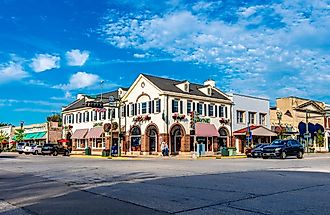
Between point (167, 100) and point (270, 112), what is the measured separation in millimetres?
22515

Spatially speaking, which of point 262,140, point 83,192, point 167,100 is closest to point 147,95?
point 167,100

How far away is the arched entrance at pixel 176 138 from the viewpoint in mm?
48162

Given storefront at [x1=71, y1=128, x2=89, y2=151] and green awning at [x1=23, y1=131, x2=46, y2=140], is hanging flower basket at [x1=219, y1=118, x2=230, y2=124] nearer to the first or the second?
storefront at [x1=71, y1=128, x2=89, y2=151]

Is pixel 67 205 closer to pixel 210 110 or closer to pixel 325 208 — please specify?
pixel 325 208

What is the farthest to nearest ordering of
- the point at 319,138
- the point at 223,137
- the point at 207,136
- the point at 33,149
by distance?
the point at 319,138 → the point at 33,149 → the point at 223,137 → the point at 207,136

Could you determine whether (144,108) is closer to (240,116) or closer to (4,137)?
(240,116)

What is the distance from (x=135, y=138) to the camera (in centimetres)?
5184

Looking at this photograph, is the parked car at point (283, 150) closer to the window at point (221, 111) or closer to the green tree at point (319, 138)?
the window at point (221, 111)

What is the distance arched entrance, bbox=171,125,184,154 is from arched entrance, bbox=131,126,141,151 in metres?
4.96

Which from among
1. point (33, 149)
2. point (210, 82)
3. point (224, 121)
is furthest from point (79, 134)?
point (224, 121)

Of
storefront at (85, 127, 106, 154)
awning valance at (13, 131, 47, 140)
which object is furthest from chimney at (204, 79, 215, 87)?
awning valance at (13, 131, 47, 140)

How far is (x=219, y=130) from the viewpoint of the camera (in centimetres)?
5316

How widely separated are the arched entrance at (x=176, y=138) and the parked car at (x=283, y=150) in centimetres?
1373

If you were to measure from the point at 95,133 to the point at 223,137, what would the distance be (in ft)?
63.8
